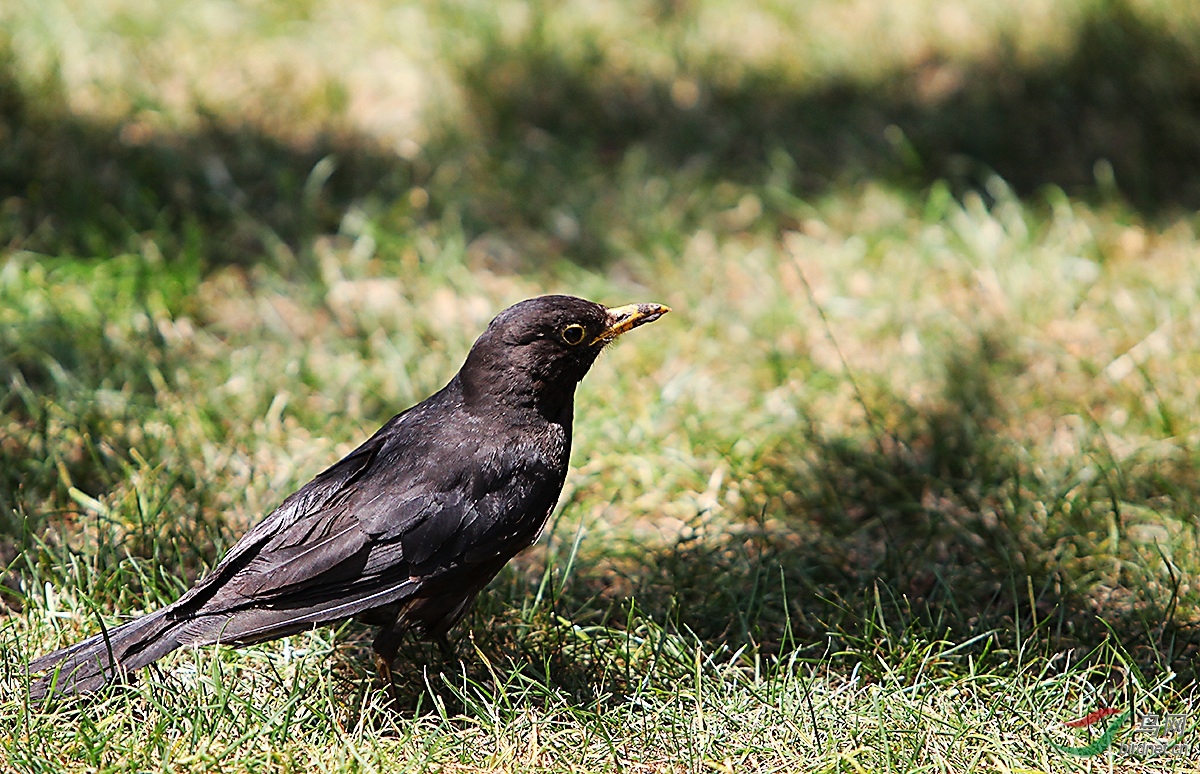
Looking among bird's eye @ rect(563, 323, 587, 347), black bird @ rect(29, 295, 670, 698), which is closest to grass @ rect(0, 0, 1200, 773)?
black bird @ rect(29, 295, 670, 698)

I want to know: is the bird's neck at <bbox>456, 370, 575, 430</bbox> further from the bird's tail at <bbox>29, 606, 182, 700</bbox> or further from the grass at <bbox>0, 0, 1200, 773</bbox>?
the bird's tail at <bbox>29, 606, 182, 700</bbox>

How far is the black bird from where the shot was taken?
3.37 metres

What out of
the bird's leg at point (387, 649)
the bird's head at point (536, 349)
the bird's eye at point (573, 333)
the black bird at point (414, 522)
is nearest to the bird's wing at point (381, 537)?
the black bird at point (414, 522)

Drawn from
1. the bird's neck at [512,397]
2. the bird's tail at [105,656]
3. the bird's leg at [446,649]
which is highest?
the bird's neck at [512,397]

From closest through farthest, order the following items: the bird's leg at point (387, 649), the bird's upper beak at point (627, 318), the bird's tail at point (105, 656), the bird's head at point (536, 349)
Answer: the bird's tail at point (105, 656) < the bird's leg at point (387, 649) < the bird's head at point (536, 349) < the bird's upper beak at point (627, 318)

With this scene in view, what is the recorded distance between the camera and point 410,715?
365 cm

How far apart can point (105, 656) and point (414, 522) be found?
91 centimetres

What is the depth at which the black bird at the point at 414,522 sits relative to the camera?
3365 mm

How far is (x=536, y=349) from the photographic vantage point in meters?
3.68

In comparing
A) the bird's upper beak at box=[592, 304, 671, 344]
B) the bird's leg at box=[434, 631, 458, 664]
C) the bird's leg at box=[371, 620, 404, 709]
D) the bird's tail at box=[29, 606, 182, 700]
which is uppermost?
the bird's upper beak at box=[592, 304, 671, 344]

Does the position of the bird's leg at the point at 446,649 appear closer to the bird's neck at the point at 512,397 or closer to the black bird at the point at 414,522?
the black bird at the point at 414,522

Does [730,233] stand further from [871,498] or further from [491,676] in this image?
[491,676]

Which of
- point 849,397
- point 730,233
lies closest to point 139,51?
point 730,233

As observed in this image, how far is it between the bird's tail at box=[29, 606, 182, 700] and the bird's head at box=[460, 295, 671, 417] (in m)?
1.11
